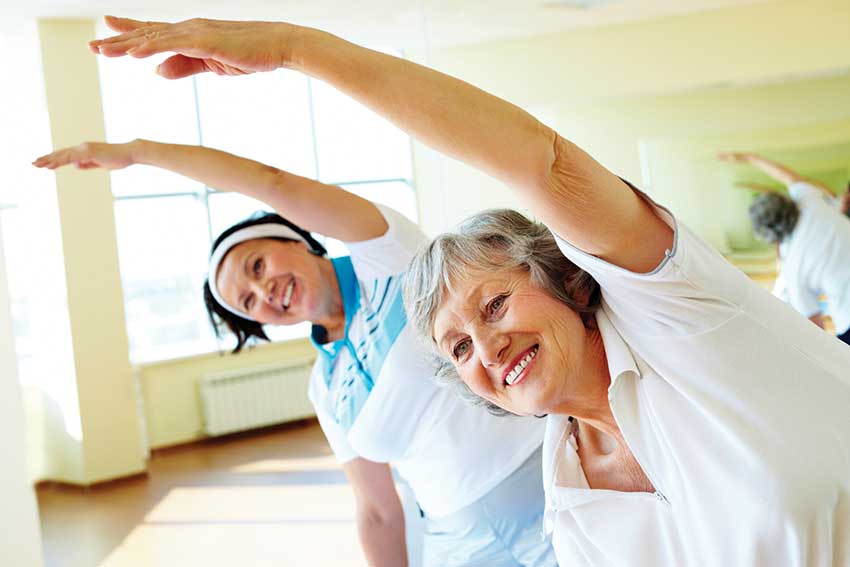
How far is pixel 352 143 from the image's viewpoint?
27.3 ft

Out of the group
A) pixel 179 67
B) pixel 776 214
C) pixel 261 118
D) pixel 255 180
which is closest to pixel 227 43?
pixel 179 67

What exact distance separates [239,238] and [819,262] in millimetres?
3262

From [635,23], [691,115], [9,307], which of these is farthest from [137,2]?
[691,115]

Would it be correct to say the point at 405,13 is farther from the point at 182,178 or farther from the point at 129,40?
the point at 129,40

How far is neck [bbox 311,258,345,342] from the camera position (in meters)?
2.12

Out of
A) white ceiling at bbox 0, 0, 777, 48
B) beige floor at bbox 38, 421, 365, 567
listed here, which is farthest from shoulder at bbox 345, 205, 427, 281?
white ceiling at bbox 0, 0, 777, 48

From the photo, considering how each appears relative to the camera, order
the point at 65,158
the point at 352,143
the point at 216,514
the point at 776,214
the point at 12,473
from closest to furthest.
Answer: the point at 65,158
the point at 12,473
the point at 776,214
the point at 216,514
the point at 352,143

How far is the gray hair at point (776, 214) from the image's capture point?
461 centimetres

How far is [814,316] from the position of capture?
4477mm

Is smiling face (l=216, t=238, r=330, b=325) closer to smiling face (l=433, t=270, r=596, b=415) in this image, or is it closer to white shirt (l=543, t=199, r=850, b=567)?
smiling face (l=433, t=270, r=596, b=415)

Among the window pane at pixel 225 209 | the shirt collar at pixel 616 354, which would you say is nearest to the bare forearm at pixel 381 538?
the shirt collar at pixel 616 354

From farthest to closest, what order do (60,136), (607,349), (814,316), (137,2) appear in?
(60,136), (137,2), (814,316), (607,349)

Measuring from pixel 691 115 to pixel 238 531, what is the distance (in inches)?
194

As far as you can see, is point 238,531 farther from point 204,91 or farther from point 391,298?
point 204,91
